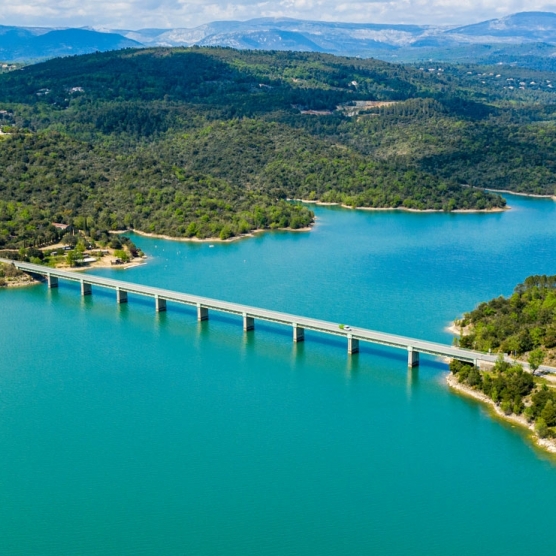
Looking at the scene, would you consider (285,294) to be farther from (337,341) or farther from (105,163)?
(105,163)

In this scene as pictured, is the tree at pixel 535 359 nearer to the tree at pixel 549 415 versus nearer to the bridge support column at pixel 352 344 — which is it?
the tree at pixel 549 415

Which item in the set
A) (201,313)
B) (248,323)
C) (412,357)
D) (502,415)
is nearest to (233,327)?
(248,323)

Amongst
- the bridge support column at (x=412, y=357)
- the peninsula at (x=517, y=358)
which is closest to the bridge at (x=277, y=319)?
the bridge support column at (x=412, y=357)

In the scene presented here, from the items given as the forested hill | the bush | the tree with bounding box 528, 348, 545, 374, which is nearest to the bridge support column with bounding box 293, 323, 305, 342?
the tree with bounding box 528, 348, 545, 374

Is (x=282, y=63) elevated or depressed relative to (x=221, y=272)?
elevated

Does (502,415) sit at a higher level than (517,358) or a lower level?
lower

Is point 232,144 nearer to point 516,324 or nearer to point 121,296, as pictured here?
point 121,296

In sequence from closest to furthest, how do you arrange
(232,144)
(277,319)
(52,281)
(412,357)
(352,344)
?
(412,357) < (352,344) < (277,319) < (52,281) < (232,144)

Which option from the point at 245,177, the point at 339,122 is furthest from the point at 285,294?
the point at 339,122
